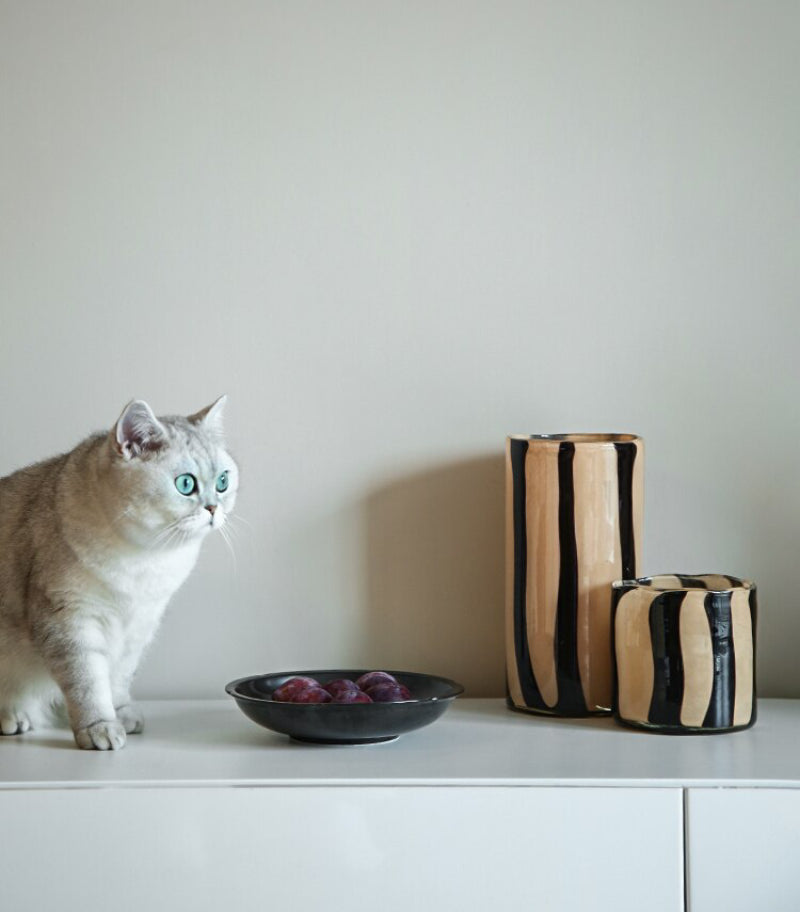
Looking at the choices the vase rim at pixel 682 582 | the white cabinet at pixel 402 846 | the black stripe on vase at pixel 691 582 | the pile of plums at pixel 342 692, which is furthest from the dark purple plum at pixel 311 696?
the black stripe on vase at pixel 691 582

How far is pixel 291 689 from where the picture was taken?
1.17 meters

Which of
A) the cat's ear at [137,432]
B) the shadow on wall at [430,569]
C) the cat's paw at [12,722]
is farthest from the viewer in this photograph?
the shadow on wall at [430,569]

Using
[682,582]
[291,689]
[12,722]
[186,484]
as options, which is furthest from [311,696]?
[682,582]

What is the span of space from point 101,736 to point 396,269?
0.70 metres

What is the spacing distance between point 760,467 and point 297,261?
685 millimetres

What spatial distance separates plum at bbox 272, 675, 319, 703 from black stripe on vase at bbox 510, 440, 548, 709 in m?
0.27

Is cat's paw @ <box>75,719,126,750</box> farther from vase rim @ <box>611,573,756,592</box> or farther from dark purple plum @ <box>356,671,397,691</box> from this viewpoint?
vase rim @ <box>611,573,756,592</box>

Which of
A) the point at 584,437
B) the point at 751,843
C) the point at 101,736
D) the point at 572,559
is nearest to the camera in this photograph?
the point at 751,843

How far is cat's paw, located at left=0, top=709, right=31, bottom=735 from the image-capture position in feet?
4.08

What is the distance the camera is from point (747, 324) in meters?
1.45

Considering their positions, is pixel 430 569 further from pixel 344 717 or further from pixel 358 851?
pixel 358 851

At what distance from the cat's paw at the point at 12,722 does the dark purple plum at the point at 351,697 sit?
0.38 metres

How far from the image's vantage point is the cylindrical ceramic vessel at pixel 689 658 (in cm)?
118

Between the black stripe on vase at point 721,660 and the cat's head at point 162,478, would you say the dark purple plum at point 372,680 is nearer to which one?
the cat's head at point 162,478
